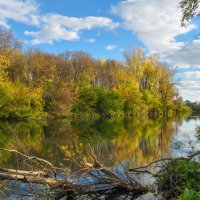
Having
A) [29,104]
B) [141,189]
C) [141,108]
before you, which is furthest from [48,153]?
[141,108]

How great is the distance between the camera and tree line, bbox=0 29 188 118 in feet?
159

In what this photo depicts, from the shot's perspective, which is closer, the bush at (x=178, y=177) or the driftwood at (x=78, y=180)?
the driftwood at (x=78, y=180)

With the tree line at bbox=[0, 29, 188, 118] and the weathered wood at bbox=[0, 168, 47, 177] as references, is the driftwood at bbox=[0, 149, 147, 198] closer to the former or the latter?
the weathered wood at bbox=[0, 168, 47, 177]

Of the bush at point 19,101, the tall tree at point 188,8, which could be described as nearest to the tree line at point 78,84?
the bush at point 19,101

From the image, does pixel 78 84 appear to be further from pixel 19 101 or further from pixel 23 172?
pixel 23 172

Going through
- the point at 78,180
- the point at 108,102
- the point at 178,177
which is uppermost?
the point at 108,102

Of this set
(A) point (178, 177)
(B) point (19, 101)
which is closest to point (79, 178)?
(A) point (178, 177)

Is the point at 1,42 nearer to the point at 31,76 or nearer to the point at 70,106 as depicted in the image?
the point at 31,76

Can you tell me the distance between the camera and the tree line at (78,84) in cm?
4844

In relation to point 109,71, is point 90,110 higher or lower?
lower

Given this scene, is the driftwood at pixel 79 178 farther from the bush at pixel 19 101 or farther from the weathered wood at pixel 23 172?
the bush at pixel 19 101

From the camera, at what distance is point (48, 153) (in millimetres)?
17469

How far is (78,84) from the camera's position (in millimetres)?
60656

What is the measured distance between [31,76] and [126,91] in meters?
18.8
